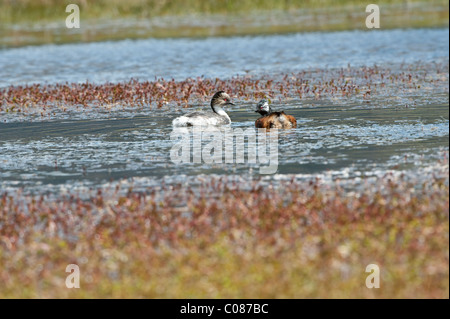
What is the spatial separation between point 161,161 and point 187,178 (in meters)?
1.52

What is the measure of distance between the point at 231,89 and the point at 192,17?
109 ft

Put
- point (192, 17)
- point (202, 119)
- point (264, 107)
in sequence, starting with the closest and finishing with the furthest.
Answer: point (202, 119)
point (264, 107)
point (192, 17)

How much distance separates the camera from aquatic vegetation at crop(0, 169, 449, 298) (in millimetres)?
9133

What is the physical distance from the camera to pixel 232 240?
1041cm

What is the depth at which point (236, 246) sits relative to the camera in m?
10.2

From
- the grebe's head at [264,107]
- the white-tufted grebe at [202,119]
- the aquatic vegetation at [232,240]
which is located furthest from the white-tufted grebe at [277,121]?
the aquatic vegetation at [232,240]

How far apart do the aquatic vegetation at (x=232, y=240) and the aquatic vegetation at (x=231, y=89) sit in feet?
34.8

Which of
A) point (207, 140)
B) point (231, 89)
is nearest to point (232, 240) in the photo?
point (207, 140)

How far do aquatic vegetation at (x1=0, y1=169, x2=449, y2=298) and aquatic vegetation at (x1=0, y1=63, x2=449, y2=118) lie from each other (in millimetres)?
10616

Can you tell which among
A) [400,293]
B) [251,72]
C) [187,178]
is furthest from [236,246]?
[251,72]

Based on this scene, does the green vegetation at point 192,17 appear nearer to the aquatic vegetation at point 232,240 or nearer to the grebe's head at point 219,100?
the grebe's head at point 219,100

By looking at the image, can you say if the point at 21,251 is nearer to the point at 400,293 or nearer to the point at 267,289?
the point at 267,289

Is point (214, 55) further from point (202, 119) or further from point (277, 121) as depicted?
point (277, 121)

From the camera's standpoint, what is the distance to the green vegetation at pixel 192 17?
48500 millimetres
